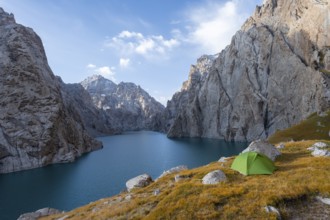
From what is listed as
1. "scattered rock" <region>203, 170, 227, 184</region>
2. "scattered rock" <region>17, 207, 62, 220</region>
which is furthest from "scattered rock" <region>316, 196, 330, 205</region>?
"scattered rock" <region>17, 207, 62, 220</region>

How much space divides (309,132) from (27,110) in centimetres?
12173

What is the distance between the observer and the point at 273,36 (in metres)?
186

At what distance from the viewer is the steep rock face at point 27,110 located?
415 ft

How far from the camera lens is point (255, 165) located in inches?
1067

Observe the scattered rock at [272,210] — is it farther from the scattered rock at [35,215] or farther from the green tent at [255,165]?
the scattered rock at [35,215]

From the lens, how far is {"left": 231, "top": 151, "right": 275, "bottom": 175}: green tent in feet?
87.4

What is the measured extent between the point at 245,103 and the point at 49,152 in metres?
132

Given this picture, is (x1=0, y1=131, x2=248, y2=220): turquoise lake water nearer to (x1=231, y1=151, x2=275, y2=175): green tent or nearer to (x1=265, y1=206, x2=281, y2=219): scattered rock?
(x1=231, y1=151, x2=275, y2=175): green tent

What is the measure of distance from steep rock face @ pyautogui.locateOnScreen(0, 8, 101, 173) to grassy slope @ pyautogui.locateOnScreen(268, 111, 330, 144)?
333ft

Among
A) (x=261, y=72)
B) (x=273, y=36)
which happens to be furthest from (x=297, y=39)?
(x=261, y=72)

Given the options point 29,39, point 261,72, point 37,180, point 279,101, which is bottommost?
point 37,180

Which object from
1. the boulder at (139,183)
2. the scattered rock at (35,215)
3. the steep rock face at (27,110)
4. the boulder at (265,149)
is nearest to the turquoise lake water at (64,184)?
the steep rock face at (27,110)

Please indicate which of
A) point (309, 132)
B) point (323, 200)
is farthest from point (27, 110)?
point (323, 200)

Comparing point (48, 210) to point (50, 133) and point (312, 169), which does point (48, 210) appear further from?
point (50, 133)
